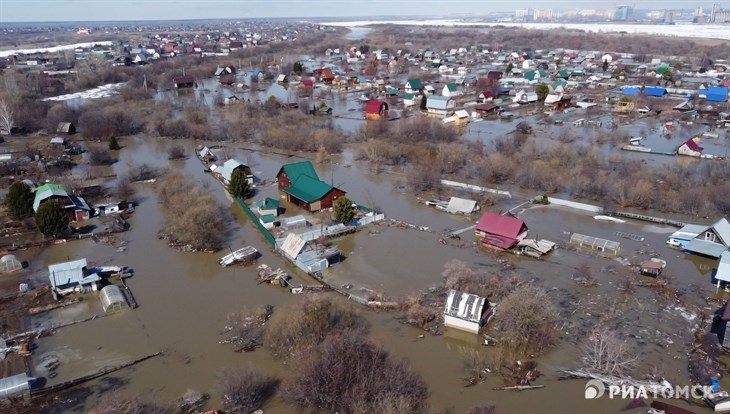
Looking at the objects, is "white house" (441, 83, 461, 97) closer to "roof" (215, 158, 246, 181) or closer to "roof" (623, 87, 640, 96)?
"roof" (623, 87, 640, 96)

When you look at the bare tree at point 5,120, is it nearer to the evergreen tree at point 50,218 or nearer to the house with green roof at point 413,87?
the evergreen tree at point 50,218

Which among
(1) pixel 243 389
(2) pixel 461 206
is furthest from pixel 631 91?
(1) pixel 243 389

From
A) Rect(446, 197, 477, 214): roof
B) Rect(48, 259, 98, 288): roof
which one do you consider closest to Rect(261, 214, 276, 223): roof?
Rect(48, 259, 98, 288): roof

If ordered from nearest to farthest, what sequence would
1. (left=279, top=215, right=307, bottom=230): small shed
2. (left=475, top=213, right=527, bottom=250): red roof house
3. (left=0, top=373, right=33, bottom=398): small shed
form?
(left=0, top=373, right=33, bottom=398): small shed
(left=475, top=213, right=527, bottom=250): red roof house
(left=279, top=215, right=307, bottom=230): small shed

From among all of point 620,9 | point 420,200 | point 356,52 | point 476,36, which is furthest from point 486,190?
point 620,9

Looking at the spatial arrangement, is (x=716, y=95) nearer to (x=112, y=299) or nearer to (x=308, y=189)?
(x=308, y=189)
